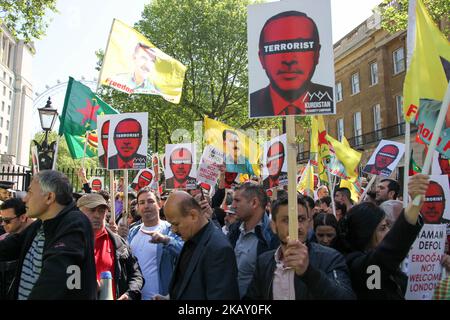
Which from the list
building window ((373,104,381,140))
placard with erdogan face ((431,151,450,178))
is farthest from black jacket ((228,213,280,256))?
building window ((373,104,381,140))

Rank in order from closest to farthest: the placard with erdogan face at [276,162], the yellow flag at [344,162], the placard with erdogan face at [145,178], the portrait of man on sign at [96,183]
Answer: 1. the placard with erdogan face at [276,162]
2. the yellow flag at [344,162]
3. the placard with erdogan face at [145,178]
4. the portrait of man on sign at [96,183]

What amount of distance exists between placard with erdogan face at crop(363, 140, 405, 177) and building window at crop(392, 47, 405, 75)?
20098mm

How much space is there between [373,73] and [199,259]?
1214 inches

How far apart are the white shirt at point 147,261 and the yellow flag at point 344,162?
6.64m

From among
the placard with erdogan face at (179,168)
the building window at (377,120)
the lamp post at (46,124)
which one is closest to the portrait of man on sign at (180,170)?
the placard with erdogan face at (179,168)

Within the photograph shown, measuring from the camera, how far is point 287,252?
2.51 metres

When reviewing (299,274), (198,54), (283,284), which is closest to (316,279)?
(299,274)

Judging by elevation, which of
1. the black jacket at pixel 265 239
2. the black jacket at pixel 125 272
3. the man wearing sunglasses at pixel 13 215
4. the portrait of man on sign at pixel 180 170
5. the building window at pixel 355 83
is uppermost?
the building window at pixel 355 83

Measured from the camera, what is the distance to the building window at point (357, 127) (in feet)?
107

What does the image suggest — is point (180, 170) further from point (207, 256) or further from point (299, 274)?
point (299, 274)

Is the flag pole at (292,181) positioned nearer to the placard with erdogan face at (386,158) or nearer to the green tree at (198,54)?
the placard with erdogan face at (386,158)

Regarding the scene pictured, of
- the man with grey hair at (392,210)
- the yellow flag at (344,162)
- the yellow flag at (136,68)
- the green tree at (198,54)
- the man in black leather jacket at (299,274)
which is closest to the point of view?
the man in black leather jacket at (299,274)

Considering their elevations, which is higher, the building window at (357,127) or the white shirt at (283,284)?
the building window at (357,127)

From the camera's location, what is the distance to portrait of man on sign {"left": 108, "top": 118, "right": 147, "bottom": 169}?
6.76 meters
